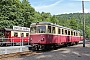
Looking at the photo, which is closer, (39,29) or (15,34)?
(39,29)

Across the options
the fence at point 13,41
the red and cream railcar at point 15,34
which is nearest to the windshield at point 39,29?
the fence at point 13,41

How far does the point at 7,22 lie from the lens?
120ft

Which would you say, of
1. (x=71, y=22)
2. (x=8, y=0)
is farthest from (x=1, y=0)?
(x=71, y=22)

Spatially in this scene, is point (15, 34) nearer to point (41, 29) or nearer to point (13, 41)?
point (13, 41)

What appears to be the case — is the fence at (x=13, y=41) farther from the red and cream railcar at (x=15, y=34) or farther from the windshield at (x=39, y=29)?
the windshield at (x=39, y=29)

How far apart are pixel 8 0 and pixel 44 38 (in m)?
23.3

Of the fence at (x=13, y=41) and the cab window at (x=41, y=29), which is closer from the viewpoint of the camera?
the cab window at (x=41, y=29)

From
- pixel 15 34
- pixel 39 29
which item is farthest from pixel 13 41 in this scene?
pixel 39 29

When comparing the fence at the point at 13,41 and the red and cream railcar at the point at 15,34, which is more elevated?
the red and cream railcar at the point at 15,34

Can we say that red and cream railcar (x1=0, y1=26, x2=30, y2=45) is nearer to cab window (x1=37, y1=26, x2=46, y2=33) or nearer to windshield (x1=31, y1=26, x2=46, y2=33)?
windshield (x1=31, y1=26, x2=46, y2=33)

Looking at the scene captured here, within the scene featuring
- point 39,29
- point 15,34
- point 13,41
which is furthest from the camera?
point 15,34

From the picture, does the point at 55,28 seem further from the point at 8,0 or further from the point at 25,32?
the point at 8,0

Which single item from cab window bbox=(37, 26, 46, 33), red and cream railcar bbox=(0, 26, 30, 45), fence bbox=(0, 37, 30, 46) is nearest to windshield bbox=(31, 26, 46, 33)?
cab window bbox=(37, 26, 46, 33)

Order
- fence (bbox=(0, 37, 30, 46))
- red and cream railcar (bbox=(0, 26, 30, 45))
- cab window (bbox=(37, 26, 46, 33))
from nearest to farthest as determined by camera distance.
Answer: cab window (bbox=(37, 26, 46, 33))
fence (bbox=(0, 37, 30, 46))
red and cream railcar (bbox=(0, 26, 30, 45))
